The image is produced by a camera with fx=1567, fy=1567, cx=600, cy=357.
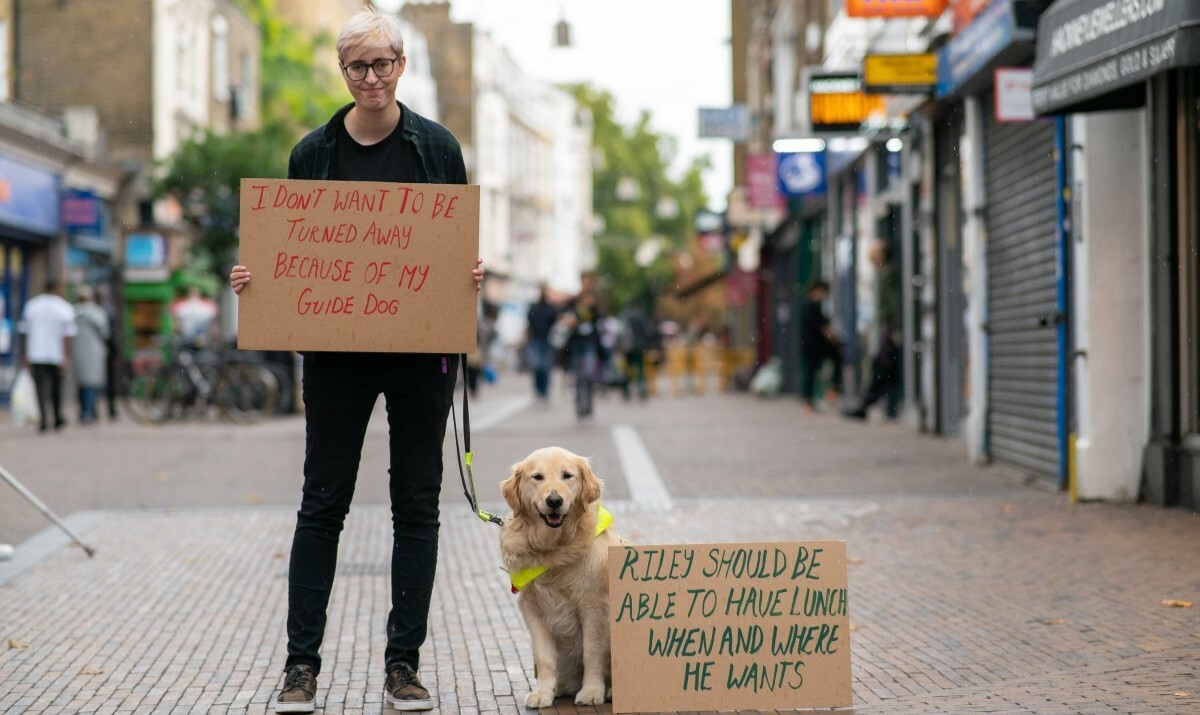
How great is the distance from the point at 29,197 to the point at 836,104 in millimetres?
16654

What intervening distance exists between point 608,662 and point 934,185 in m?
11.3

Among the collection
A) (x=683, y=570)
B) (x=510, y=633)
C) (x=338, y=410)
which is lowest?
(x=510, y=633)

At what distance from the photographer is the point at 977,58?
36.0 feet

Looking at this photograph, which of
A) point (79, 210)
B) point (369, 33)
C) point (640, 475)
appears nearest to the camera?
point (369, 33)

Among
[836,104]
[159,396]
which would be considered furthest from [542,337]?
[836,104]

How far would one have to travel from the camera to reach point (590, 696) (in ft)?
14.9

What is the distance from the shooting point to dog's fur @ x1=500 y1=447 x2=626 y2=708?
4504 millimetres

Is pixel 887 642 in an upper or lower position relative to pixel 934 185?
lower

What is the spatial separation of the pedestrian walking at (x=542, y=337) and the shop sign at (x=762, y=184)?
501cm

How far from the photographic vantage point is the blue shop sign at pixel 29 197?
25409mm

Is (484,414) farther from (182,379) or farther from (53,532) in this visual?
(53,532)

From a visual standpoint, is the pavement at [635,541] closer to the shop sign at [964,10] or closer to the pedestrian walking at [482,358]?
the shop sign at [964,10]

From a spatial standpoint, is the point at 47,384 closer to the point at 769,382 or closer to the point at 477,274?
the point at 769,382

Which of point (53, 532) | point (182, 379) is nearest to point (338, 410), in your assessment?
point (53, 532)
